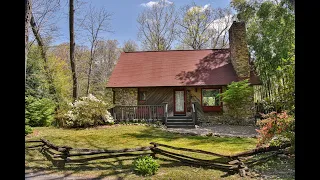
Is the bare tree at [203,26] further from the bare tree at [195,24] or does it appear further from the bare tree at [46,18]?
the bare tree at [46,18]

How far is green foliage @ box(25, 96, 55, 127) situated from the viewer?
8250mm

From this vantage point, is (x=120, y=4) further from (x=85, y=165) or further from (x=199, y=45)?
(x=199, y=45)

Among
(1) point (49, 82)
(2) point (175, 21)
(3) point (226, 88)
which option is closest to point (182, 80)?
(3) point (226, 88)

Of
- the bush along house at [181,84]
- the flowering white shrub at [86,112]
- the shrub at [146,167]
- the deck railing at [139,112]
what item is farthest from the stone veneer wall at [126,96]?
the shrub at [146,167]

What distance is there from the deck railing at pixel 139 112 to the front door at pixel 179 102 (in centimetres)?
85

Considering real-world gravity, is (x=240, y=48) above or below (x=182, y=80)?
above

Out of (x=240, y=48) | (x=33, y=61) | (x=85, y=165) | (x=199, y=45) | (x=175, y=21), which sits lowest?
(x=85, y=165)

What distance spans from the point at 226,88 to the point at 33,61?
820cm

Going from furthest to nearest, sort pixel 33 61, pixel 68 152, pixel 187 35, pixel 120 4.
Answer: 1. pixel 187 35
2. pixel 33 61
3. pixel 120 4
4. pixel 68 152

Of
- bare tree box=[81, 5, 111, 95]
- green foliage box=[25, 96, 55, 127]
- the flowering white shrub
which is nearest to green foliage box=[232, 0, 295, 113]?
the flowering white shrub

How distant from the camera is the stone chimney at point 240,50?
33.6 ft

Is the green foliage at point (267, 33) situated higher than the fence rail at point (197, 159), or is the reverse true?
the green foliage at point (267, 33)

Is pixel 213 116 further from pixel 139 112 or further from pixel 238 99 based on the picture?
pixel 139 112

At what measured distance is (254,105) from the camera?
390 inches
